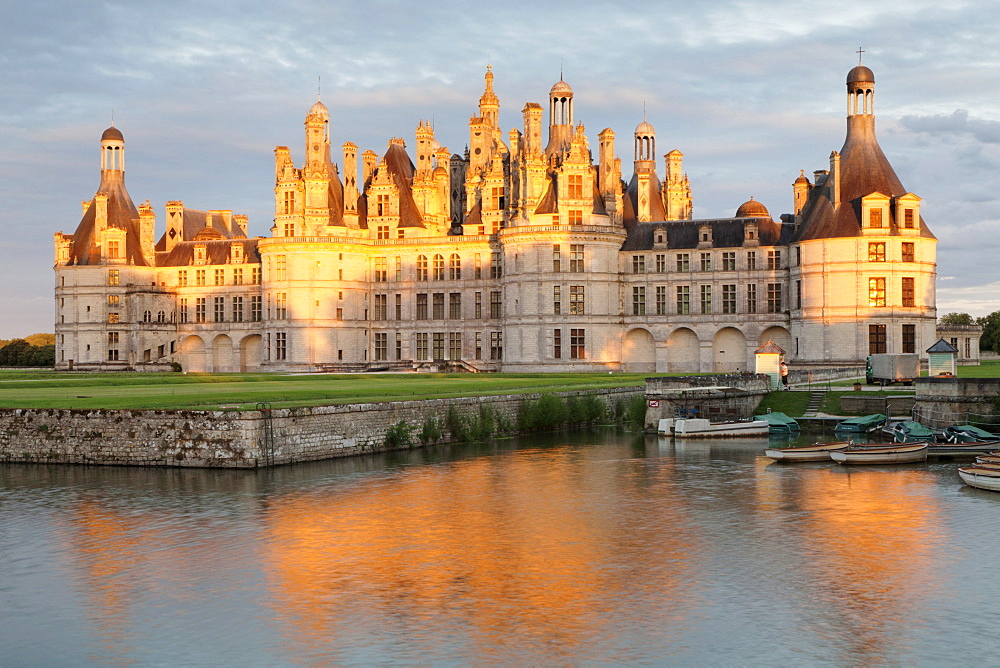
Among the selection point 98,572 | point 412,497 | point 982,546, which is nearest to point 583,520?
point 412,497

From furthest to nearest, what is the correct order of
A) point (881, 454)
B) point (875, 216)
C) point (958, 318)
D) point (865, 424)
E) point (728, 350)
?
point (958, 318)
point (728, 350)
point (875, 216)
point (865, 424)
point (881, 454)

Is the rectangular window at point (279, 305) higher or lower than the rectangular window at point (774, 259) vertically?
lower

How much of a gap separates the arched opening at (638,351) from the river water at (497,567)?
142 feet

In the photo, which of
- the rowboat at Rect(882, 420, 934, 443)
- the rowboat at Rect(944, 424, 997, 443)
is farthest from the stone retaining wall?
the rowboat at Rect(944, 424, 997, 443)

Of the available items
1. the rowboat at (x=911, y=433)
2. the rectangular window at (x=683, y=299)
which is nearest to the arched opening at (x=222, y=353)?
the rectangular window at (x=683, y=299)

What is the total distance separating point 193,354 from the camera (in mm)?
94000

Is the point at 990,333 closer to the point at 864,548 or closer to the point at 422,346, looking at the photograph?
the point at 422,346

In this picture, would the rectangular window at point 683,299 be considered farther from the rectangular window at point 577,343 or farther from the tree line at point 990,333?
the tree line at point 990,333

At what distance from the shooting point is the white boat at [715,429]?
150ft

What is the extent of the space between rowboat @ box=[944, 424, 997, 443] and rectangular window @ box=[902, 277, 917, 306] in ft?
105

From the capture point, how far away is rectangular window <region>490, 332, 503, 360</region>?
8153 cm

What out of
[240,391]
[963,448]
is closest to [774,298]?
[963,448]

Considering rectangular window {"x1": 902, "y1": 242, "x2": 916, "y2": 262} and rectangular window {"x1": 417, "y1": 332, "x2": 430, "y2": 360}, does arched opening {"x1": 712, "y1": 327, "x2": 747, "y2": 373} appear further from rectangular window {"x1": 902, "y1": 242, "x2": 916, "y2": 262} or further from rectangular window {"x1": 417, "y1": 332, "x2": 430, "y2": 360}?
rectangular window {"x1": 417, "y1": 332, "x2": 430, "y2": 360}

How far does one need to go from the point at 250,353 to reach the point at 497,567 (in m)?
73.1
